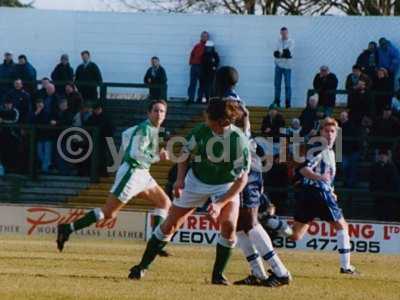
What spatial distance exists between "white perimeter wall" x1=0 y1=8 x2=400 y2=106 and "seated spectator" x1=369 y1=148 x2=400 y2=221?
17.4ft

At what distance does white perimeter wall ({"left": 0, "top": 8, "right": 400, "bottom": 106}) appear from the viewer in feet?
110

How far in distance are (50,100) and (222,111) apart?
17372 millimetres

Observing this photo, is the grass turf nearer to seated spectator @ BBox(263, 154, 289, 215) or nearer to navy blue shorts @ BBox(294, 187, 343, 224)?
navy blue shorts @ BBox(294, 187, 343, 224)

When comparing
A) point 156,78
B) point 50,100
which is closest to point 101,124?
point 50,100

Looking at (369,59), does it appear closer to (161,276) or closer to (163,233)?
(161,276)

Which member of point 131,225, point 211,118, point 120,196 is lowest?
point 131,225

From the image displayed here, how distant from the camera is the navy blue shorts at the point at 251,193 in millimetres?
14961

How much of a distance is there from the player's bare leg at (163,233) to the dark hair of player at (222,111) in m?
1.12

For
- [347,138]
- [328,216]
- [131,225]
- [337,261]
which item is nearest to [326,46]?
[347,138]

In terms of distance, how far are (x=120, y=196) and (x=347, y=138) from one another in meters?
11.5

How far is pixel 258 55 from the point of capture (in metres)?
34.2

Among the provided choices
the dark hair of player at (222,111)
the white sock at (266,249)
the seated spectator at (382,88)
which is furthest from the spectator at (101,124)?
the dark hair of player at (222,111)

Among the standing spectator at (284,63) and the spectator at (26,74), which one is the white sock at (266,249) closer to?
the standing spectator at (284,63)

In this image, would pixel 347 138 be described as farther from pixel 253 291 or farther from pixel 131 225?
pixel 253 291
